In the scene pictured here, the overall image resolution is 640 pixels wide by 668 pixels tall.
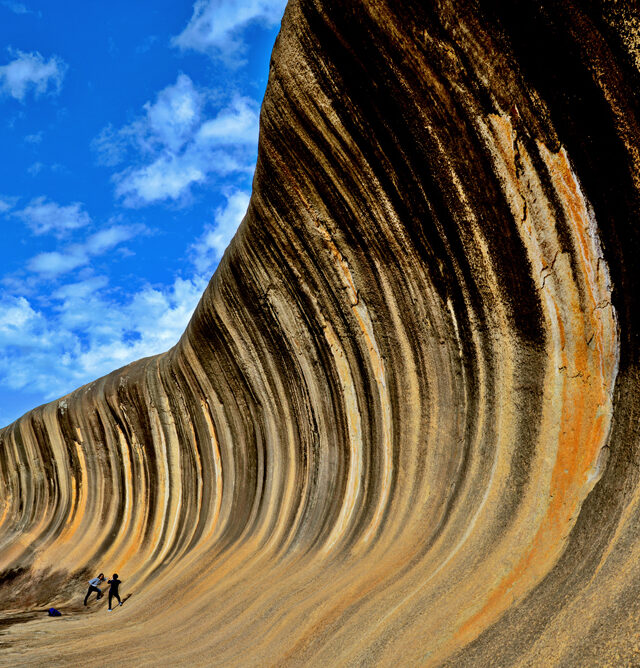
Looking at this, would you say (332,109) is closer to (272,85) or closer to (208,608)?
(272,85)

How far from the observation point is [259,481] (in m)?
7.76

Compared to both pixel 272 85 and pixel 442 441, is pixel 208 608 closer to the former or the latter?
pixel 442 441

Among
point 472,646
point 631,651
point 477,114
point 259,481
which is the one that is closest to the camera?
point 631,651

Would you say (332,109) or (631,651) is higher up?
Result: (332,109)

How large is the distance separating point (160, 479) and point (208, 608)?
4624mm

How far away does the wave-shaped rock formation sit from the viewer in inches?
125

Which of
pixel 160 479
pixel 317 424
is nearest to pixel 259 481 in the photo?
pixel 317 424

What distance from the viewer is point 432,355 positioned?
495 cm

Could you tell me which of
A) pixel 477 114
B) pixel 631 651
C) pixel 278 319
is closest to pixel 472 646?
pixel 631 651

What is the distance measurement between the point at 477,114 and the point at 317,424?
4118mm

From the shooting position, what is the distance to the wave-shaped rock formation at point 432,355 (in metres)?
3.18

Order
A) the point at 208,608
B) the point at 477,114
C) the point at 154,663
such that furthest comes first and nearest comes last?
1. the point at 208,608
2. the point at 154,663
3. the point at 477,114

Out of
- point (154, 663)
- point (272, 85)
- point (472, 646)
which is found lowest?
point (472, 646)

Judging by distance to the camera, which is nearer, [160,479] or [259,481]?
[259,481]
